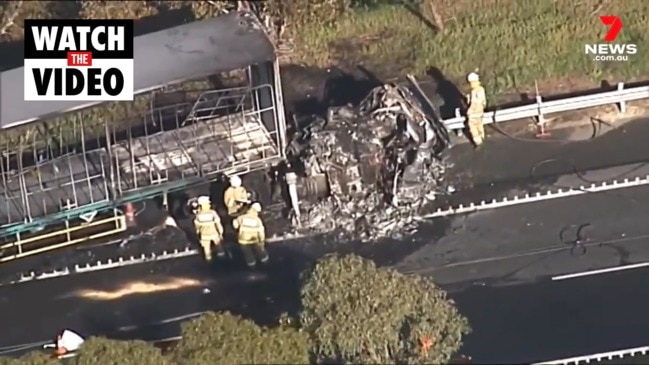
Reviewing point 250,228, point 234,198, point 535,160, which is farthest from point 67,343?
point 535,160

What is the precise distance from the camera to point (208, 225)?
1875 centimetres

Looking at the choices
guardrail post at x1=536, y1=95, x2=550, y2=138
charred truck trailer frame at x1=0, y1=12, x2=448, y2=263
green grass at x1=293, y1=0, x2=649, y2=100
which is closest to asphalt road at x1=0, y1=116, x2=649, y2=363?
guardrail post at x1=536, y1=95, x2=550, y2=138

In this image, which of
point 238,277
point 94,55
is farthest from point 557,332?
point 94,55

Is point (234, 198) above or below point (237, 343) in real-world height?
above

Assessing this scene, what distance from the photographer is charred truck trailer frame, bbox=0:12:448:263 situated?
1941 cm

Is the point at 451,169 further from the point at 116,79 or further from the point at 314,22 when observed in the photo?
the point at 116,79

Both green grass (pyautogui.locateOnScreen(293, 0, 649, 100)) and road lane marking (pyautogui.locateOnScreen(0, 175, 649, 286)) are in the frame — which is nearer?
road lane marking (pyautogui.locateOnScreen(0, 175, 649, 286))

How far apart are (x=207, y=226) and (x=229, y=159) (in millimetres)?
1806

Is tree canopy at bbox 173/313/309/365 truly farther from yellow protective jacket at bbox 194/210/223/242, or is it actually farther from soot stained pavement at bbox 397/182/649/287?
soot stained pavement at bbox 397/182/649/287

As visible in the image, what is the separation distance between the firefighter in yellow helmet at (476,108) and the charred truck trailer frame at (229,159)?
0.62m

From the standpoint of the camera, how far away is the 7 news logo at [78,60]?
62.8ft

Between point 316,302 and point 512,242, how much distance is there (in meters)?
5.91

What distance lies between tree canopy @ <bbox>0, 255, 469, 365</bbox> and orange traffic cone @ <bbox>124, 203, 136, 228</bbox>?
5851 mm

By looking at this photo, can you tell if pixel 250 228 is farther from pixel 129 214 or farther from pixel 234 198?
pixel 129 214
